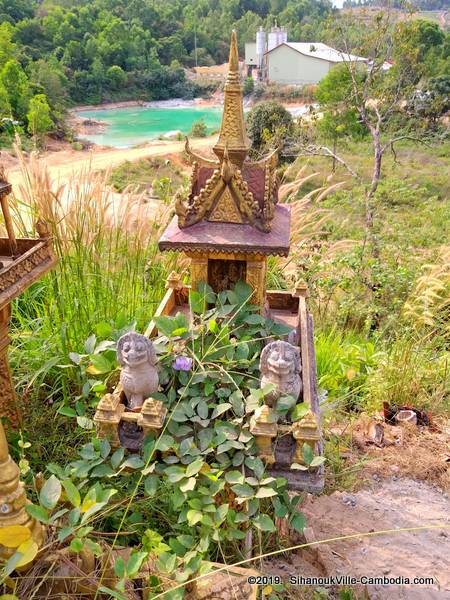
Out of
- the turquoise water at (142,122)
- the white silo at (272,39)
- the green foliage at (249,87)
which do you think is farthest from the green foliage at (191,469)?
the white silo at (272,39)

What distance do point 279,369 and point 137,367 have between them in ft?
2.26

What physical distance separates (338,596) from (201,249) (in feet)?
6.97

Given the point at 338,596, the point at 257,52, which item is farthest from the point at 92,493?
the point at 257,52

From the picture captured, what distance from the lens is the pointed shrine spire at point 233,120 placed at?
277 cm

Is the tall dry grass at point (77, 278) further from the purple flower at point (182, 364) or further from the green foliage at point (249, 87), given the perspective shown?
the green foliage at point (249, 87)

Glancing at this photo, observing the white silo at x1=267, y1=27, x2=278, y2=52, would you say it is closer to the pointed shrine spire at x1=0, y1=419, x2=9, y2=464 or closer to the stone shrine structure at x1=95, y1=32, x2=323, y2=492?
the stone shrine structure at x1=95, y1=32, x2=323, y2=492

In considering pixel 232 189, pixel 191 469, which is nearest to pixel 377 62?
pixel 232 189

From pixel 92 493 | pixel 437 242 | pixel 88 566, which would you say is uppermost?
pixel 92 493

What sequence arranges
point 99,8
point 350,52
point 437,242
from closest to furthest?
point 350,52, point 437,242, point 99,8

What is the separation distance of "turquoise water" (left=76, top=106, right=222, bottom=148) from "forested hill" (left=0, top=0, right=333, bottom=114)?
7.21ft

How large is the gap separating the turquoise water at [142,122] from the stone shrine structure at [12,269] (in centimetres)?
2910

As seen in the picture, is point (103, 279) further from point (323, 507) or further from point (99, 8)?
→ point (99, 8)

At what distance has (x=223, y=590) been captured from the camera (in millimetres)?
2100

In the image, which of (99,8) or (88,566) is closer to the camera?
(88,566)
